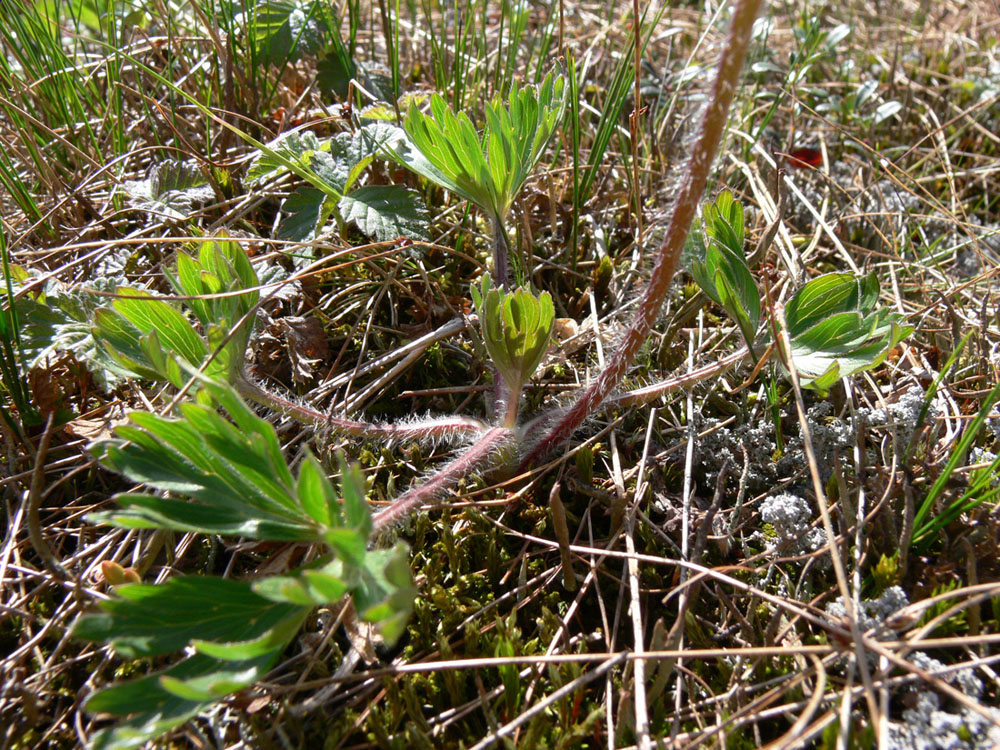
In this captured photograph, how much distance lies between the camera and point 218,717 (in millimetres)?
1463

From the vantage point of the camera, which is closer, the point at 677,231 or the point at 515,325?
the point at 677,231

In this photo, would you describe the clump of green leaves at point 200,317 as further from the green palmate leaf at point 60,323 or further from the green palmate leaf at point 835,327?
the green palmate leaf at point 835,327

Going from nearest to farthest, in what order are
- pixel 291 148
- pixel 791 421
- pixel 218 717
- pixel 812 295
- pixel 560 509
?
1. pixel 218 717
2. pixel 560 509
3. pixel 812 295
4. pixel 791 421
5. pixel 291 148

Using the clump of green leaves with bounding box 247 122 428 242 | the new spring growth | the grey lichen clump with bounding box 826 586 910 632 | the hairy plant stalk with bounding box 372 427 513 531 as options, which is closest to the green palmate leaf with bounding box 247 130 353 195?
the clump of green leaves with bounding box 247 122 428 242

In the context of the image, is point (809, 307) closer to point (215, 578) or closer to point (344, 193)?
point (344, 193)

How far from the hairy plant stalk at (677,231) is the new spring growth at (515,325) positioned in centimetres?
18

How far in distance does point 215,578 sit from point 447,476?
1.83ft

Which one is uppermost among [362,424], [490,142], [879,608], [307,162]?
[490,142]

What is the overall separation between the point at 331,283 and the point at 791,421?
4.99 feet

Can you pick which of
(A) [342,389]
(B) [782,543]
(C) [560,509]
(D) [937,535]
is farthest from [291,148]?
(D) [937,535]

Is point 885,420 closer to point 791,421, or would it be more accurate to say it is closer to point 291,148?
point 791,421

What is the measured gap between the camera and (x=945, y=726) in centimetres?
130

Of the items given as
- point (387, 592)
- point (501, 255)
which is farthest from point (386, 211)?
point (387, 592)

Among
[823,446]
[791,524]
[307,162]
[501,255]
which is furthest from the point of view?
Result: [307,162]
